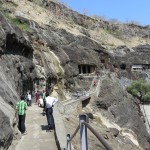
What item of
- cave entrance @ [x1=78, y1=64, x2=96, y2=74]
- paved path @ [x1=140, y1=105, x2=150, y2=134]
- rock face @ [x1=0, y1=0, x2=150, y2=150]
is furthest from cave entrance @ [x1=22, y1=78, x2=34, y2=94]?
cave entrance @ [x1=78, y1=64, x2=96, y2=74]

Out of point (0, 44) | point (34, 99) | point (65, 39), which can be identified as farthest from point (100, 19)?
point (0, 44)

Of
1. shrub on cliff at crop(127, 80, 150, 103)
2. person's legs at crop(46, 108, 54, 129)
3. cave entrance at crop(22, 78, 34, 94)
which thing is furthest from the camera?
shrub on cliff at crop(127, 80, 150, 103)

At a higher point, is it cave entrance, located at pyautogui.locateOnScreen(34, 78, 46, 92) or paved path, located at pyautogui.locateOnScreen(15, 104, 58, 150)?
cave entrance, located at pyautogui.locateOnScreen(34, 78, 46, 92)

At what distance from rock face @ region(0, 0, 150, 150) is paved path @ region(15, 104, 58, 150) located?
626 millimetres

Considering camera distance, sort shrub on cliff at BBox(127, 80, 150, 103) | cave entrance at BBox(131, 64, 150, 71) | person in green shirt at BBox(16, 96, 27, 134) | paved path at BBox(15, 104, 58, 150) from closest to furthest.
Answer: paved path at BBox(15, 104, 58, 150) < person in green shirt at BBox(16, 96, 27, 134) < shrub on cliff at BBox(127, 80, 150, 103) < cave entrance at BBox(131, 64, 150, 71)

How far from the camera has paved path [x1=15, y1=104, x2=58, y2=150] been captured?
12.6 metres

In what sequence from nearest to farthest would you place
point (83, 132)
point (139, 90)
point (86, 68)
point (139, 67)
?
point (83, 132), point (86, 68), point (139, 90), point (139, 67)

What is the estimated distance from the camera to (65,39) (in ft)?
184

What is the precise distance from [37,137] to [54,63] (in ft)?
93.7

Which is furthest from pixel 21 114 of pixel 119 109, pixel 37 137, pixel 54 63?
pixel 54 63

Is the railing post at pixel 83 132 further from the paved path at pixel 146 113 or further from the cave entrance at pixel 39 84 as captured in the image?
the paved path at pixel 146 113

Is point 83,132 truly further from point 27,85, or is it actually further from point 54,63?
point 54,63

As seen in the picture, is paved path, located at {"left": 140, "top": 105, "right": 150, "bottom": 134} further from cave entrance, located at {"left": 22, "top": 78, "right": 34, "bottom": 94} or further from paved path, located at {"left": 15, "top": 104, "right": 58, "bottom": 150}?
paved path, located at {"left": 15, "top": 104, "right": 58, "bottom": 150}

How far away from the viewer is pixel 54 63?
42.3 metres
